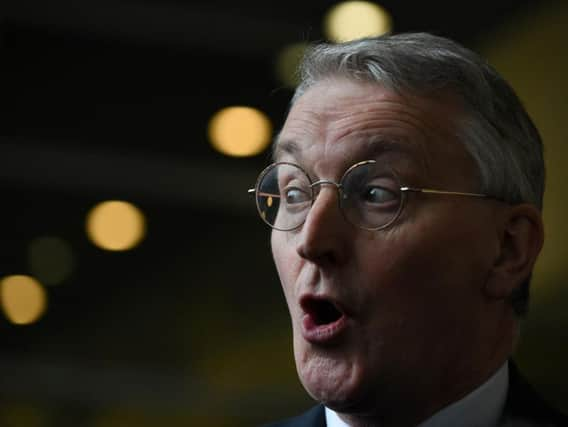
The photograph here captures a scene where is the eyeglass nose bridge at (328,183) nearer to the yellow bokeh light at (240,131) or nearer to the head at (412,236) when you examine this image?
the head at (412,236)

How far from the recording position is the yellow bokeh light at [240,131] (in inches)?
137

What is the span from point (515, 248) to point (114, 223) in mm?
1672

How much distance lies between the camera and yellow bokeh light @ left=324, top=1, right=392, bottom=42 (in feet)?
11.2

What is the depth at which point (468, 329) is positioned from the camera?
215 centimetres

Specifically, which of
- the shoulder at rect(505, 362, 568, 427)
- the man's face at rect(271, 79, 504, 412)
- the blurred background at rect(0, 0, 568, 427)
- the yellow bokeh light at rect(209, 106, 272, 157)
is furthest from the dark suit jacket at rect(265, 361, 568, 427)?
the yellow bokeh light at rect(209, 106, 272, 157)

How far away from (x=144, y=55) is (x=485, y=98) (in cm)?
165

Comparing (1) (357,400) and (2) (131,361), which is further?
(2) (131,361)

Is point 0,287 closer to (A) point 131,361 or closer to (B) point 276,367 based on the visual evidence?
(A) point 131,361

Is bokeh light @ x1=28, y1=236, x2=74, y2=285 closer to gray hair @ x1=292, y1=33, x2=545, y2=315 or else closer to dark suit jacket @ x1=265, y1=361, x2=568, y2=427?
gray hair @ x1=292, y1=33, x2=545, y2=315

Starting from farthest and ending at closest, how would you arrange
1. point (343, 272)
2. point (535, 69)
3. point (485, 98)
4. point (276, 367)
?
point (276, 367), point (535, 69), point (485, 98), point (343, 272)

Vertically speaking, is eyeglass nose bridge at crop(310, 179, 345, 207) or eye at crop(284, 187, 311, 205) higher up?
eyeglass nose bridge at crop(310, 179, 345, 207)

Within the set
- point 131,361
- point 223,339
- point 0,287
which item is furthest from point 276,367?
point 0,287

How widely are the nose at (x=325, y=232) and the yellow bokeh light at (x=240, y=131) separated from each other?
140 centimetres

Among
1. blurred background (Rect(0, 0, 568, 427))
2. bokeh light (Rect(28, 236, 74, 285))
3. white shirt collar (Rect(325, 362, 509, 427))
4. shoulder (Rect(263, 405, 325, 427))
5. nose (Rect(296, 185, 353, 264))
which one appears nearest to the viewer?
nose (Rect(296, 185, 353, 264))
